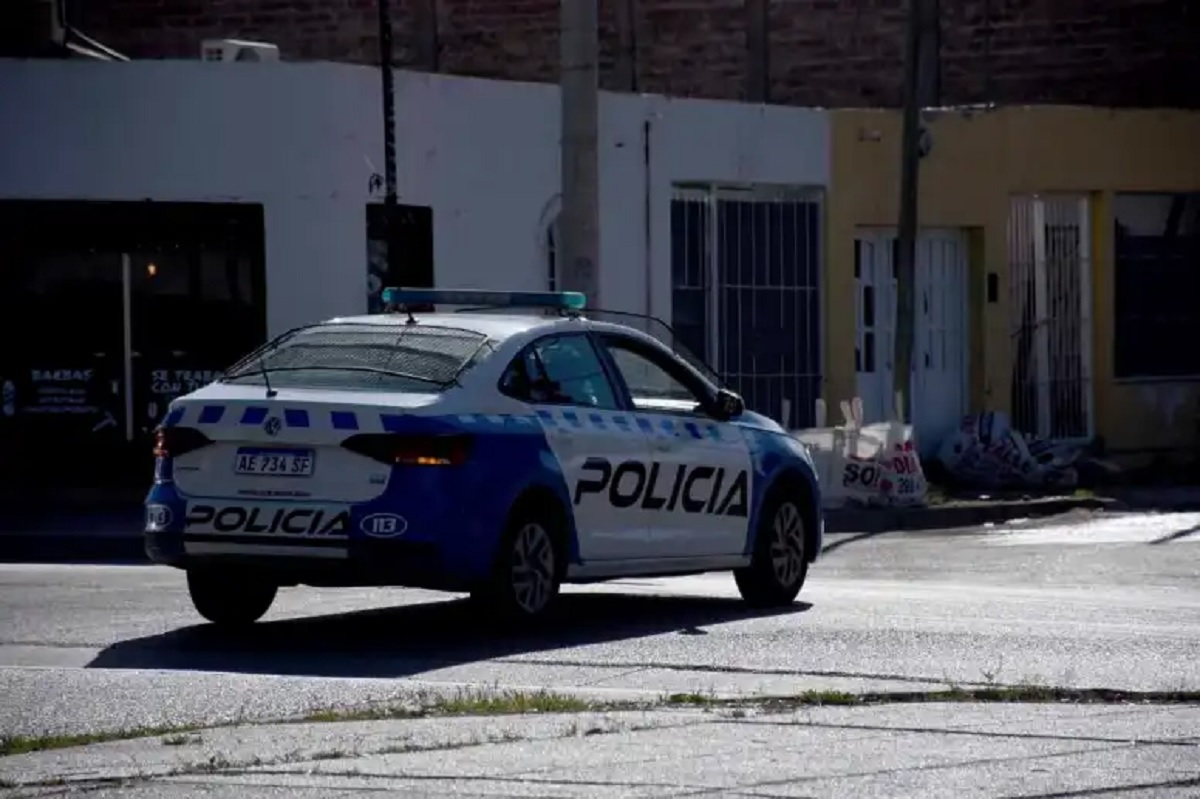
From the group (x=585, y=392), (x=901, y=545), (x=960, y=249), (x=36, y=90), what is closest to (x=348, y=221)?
(x=36, y=90)

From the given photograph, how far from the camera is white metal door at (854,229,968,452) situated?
28219 millimetres

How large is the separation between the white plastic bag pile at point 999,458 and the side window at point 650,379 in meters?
13.0

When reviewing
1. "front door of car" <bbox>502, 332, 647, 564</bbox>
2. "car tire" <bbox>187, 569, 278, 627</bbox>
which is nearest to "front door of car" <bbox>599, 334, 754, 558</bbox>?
"front door of car" <bbox>502, 332, 647, 564</bbox>

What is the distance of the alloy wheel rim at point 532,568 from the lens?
12.2 meters

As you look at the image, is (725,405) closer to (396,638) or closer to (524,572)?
(524,572)

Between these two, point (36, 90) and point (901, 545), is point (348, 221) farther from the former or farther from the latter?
point (901, 545)

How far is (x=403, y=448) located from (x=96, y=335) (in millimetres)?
11367

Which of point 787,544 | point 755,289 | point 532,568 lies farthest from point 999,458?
point 532,568

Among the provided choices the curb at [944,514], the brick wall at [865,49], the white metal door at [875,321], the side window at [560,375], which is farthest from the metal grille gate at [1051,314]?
the side window at [560,375]

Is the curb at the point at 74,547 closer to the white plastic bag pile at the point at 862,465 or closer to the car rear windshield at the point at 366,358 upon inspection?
the white plastic bag pile at the point at 862,465

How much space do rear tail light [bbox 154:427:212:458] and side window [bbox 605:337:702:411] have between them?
238cm

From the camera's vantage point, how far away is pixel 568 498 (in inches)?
490

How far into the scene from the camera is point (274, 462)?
11.8 meters

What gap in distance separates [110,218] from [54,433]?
6.33ft
